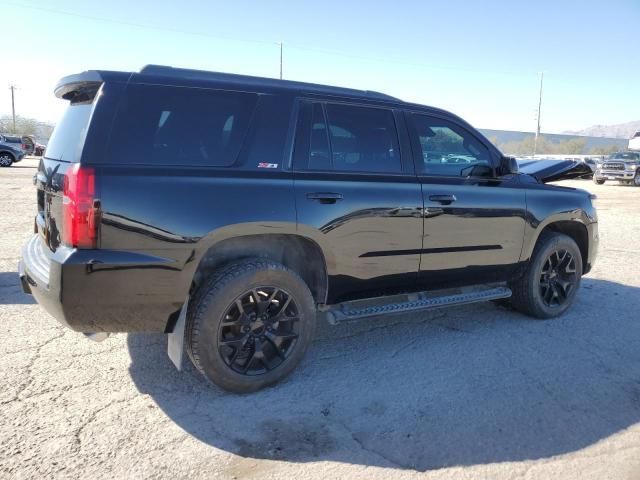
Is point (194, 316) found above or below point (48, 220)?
below

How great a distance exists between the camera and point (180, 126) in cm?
317

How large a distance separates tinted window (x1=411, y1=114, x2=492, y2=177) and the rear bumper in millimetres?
2197

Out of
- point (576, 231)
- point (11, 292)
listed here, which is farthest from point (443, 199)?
point (11, 292)

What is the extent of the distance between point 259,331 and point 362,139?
1.61m

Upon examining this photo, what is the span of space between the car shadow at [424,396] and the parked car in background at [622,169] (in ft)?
91.6

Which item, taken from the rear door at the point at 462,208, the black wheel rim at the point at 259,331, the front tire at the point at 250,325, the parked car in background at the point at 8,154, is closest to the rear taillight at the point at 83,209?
the front tire at the point at 250,325

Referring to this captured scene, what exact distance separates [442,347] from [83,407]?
106 inches

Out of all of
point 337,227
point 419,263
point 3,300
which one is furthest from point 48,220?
point 419,263

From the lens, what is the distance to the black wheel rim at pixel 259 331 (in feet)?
10.9

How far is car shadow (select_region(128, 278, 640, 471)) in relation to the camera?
2867mm

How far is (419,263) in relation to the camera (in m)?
4.06

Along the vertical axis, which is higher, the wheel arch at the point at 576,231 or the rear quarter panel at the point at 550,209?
the rear quarter panel at the point at 550,209

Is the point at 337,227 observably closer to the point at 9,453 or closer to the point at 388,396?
the point at 388,396

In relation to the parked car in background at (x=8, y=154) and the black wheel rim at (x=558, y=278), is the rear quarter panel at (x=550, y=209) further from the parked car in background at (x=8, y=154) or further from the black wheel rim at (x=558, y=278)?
the parked car in background at (x=8, y=154)
